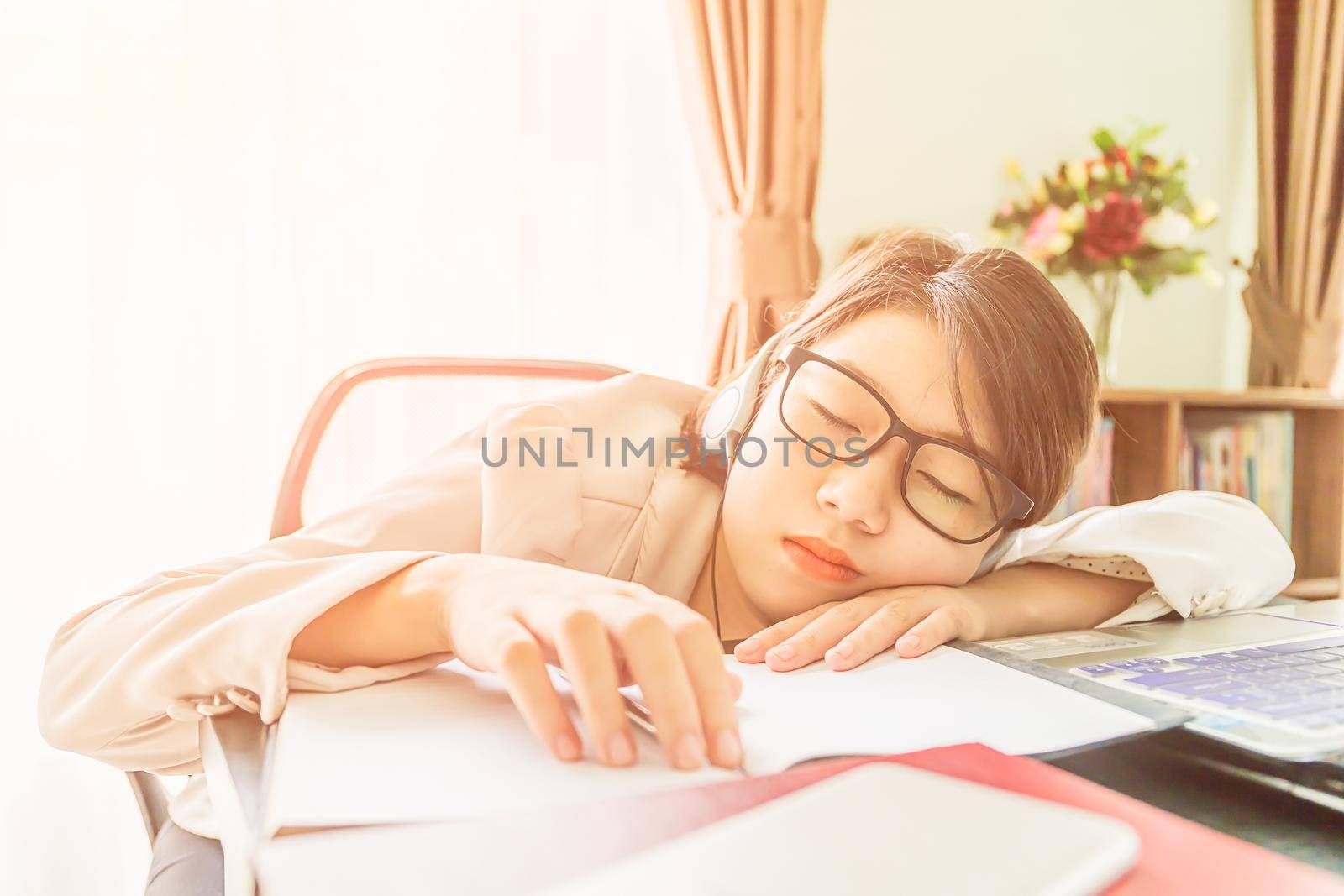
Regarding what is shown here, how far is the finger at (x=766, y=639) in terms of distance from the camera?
1.96 ft

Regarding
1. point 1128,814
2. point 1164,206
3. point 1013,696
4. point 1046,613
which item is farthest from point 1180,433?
point 1128,814

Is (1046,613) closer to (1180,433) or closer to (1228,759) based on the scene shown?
(1228,759)

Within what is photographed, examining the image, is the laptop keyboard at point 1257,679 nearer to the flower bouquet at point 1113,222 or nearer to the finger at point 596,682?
the finger at point 596,682

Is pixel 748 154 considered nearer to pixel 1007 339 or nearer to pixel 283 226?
pixel 283 226

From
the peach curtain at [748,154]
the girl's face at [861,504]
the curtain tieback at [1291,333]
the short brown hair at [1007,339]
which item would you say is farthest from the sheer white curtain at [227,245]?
the curtain tieback at [1291,333]

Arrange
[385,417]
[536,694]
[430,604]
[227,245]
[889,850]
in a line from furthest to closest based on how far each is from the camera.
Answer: [227,245], [385,417], [430,604], [536,694], [889,850]

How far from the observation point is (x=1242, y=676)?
54 cm

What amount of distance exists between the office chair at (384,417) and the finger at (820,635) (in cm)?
44

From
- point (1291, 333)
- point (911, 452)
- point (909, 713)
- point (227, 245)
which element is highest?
point (227, 245)

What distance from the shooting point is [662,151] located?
2158 mm

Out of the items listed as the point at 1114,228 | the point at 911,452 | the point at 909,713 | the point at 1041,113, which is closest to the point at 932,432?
the point at 911,452

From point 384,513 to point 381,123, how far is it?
1.38 metres

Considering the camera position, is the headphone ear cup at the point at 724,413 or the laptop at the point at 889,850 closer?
the laptop at the point at 889,850

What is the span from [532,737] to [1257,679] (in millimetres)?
432
